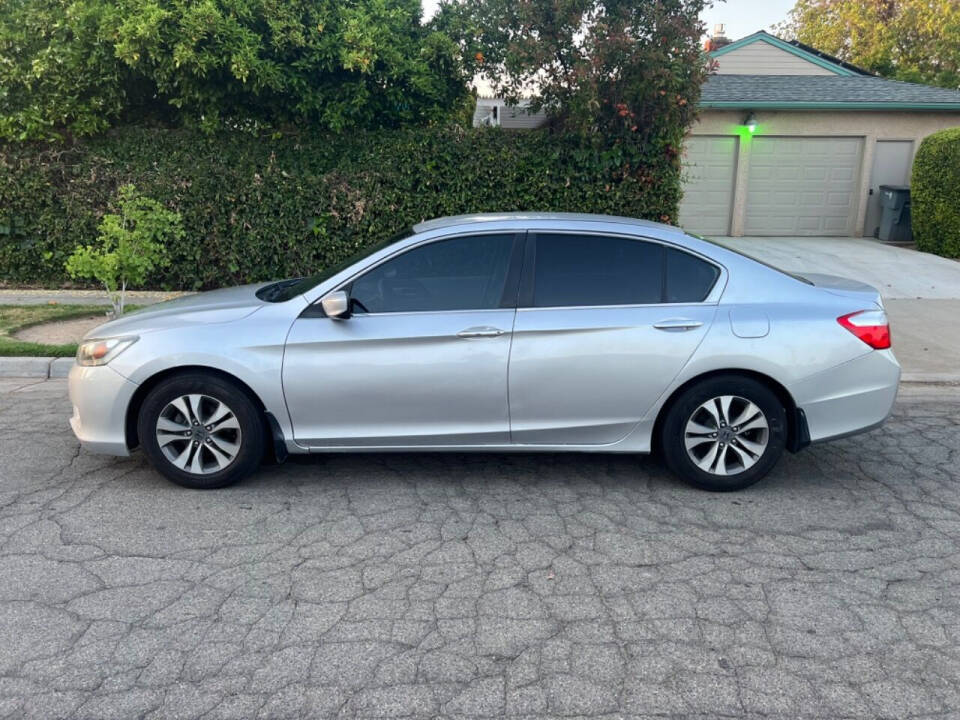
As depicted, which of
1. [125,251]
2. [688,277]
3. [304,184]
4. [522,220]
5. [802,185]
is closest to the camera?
[688,277]

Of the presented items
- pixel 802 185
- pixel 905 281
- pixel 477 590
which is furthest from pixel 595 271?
pixel 802 185

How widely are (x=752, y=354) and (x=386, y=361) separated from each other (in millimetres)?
2062

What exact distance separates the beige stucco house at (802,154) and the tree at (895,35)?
10.2 m

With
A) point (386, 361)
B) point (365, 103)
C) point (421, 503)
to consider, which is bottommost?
point (421, 503)

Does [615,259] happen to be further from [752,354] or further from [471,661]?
[471,661]

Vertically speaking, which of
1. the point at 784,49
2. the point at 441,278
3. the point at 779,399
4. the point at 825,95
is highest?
the point at 784,49

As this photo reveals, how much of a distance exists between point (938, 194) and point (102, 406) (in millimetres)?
14240

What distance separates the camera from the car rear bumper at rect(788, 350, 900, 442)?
464 cm

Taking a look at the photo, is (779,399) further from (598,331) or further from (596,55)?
(596,55)

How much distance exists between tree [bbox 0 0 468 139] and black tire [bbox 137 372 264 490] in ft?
17.3

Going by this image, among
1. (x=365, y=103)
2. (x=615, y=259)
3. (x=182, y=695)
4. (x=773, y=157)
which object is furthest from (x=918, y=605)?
(x=773, y=157)

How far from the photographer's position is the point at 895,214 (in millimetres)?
15500

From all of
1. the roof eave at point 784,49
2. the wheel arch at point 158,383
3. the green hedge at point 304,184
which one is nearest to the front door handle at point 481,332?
A: the wheel arch at point 158,383

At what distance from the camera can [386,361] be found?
4.55m
